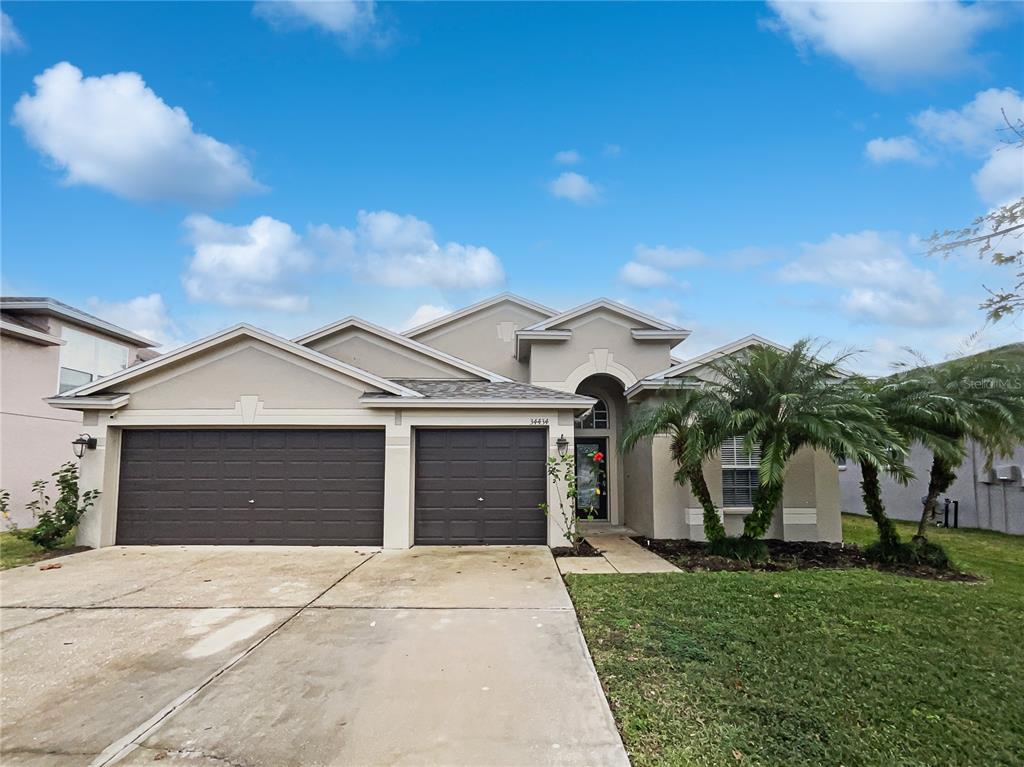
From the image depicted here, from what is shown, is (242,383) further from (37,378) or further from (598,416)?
(598,416)

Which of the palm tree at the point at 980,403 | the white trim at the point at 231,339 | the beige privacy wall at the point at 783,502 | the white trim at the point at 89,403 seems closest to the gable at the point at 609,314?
the beige privacy wall at the point at 783,502

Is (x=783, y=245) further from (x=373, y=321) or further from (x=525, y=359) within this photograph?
(x=373, y=321)

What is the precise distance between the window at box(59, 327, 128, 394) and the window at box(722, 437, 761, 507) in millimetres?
17449

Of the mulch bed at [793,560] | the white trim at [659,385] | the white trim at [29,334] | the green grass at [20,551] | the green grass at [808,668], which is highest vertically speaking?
the white trim at [29,334]

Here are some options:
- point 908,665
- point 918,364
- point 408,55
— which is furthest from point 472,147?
point 908,665

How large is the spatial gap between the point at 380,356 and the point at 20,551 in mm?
8294

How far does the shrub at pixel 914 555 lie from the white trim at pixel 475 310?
1032cm

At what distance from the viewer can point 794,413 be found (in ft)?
29.7

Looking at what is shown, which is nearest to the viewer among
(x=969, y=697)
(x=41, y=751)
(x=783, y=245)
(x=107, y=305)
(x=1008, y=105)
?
(x=41, y=751)

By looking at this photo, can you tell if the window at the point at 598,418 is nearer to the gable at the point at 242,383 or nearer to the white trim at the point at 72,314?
the gable at the point at 242,383

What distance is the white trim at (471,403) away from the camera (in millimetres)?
10570

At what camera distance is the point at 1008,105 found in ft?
16.6

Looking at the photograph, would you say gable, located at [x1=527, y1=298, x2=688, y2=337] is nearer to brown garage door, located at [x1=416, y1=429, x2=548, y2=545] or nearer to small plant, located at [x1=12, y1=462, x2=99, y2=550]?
brown garage door, located at [x1=416, y1=429, x2=548, y2=545]

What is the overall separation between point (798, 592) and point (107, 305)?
21.2 meters
